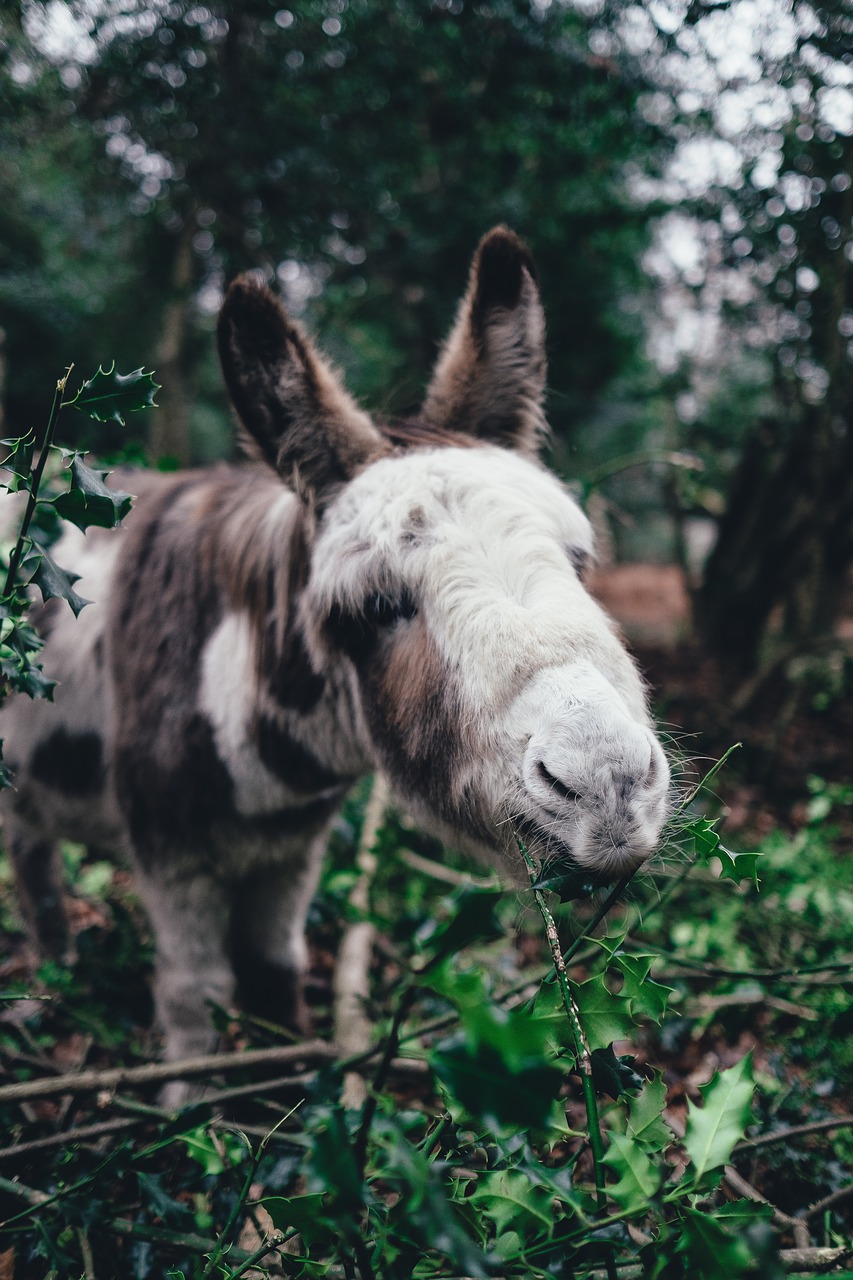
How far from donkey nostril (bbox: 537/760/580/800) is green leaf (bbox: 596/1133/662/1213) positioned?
1.75 ft

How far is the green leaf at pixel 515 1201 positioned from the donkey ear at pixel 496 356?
6.88ft

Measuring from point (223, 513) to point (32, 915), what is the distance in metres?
2.47

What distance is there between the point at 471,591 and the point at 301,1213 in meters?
1.25

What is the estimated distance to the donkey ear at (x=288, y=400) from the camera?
2061 millimetres

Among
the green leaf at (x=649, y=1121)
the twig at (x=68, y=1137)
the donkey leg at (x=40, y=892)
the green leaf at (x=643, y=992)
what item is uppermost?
the green leaf at (x=643, y=992)

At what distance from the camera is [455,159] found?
6.84 meters

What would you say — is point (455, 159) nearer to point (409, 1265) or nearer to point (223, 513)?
point (223, 513)

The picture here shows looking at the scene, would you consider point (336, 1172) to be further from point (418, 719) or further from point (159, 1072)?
point (159, 1072)

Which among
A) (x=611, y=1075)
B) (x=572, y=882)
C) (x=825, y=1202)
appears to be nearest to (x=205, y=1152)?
(x=611, y=1075)

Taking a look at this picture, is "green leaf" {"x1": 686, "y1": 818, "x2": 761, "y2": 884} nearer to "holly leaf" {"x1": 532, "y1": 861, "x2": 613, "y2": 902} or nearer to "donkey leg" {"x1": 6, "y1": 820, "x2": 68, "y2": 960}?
"holly leaf" {"x1": 532, "y1": 861, "x2": 613, "y2": 902}

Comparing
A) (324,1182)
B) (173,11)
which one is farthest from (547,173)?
(324,1182)

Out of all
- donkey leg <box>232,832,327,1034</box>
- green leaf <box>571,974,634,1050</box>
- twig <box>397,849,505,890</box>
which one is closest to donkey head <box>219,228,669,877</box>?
green leaf <box>571,974,634,1050</box>

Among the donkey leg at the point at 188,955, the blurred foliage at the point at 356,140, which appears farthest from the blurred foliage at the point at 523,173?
the donkey leg at the point at 188,955

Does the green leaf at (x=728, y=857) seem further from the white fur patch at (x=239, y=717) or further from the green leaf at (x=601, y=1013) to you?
the white fur patch at (x=239, y=717)
